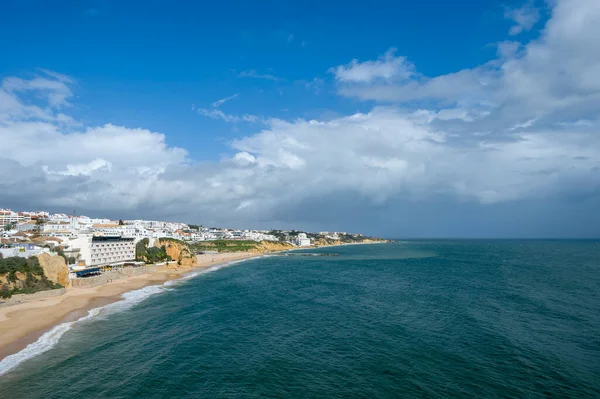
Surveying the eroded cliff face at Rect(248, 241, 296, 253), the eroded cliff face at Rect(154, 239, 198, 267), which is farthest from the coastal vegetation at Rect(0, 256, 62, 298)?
the eroded cliff face at Rect(248, 241, 296, 253)

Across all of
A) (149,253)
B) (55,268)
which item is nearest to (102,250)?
(149,253)

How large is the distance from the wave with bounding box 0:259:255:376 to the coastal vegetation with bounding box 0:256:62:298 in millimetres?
9409

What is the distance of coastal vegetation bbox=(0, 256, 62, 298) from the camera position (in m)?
40.1

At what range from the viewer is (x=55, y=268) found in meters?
48.1

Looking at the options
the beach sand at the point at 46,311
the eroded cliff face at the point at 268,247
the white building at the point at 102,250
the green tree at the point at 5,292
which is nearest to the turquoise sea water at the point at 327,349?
the beach sand at the point at 46,311

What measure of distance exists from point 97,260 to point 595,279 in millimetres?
92639

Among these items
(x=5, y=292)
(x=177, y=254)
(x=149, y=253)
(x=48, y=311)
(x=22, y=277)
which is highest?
(x=149, y=253)

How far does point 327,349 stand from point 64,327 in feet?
81.6

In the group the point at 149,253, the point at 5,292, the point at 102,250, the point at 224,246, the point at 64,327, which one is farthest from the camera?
the point at 224,246

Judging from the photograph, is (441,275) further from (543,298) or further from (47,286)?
(47,286)

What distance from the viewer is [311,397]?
62.2 ft

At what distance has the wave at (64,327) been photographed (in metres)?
24.0

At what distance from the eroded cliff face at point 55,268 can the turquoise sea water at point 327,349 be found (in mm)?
11312

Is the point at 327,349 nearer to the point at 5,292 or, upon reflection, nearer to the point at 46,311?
the point at 46,311
